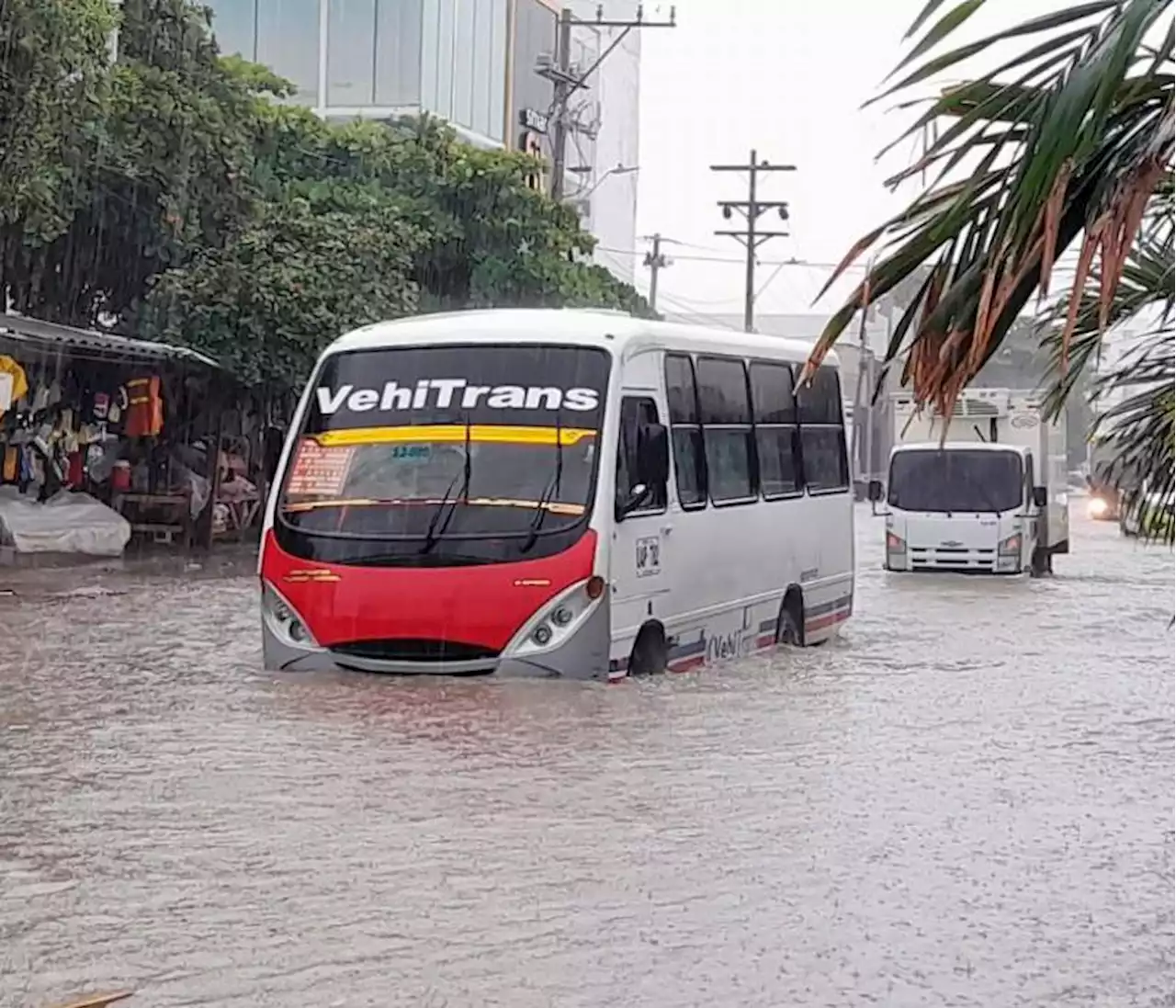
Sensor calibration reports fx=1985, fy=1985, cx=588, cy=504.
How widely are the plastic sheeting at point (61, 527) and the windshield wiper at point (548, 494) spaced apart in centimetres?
1271

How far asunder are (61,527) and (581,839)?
16337 mm

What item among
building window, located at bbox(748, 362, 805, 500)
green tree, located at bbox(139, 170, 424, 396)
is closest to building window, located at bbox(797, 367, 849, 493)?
building window, located at bbox(748, 362, 805, 500)

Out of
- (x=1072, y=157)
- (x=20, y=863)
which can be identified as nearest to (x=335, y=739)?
(x=20, y=863)

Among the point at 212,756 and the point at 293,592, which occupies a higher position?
the point at 293,592

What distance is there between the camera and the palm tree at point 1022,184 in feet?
15.4

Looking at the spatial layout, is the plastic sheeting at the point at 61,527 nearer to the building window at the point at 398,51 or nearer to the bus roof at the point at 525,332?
the bus roof at the point at 525,332

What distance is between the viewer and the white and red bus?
34.6 feet

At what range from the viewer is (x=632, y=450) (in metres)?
11.3

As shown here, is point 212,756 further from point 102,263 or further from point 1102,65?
point 102,263

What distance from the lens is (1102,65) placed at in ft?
15.1

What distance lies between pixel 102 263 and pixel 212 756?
1856 centimetres

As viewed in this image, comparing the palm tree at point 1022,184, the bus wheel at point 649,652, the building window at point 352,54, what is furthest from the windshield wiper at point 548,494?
the building window at point 352,54

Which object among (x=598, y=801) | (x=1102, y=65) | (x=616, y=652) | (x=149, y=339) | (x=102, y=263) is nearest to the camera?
(x=1102, y=65)

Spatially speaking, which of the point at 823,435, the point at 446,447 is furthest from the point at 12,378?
the point at 446,447
